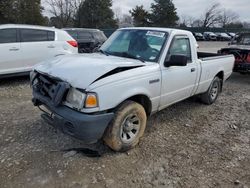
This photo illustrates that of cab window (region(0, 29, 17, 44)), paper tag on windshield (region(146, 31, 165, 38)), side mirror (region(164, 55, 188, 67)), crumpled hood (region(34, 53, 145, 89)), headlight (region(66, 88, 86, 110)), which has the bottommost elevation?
headlight (region(66, 88, 86, 110))

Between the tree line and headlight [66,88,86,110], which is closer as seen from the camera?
headlight [66,88,86,110]

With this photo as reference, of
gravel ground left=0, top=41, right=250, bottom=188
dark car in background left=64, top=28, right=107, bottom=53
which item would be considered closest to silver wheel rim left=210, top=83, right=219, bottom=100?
gravel ground left=0, top=41, right=250, bottom=188

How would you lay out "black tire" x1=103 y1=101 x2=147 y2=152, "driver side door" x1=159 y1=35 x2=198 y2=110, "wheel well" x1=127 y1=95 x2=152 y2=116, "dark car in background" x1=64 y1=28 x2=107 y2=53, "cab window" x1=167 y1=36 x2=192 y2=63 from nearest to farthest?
"black tire" x1=103 y1=101 x2=147 y2=152 < "wheel well" x1=127 y1=95 x2=152 y2=116 < "driver side door" x1=159 y1=35 x2=198 y2=110 < "cab window" x1=167 y1=36 x2=192 y2=63 < "dark car in background" x1=64 y1=28 x2=107 y2=53

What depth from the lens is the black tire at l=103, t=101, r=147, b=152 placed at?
3334mm

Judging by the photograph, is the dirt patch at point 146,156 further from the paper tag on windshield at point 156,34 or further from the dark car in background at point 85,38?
the dark car in background at point 85,38

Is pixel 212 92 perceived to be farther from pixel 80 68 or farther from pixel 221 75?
pixel 80 68

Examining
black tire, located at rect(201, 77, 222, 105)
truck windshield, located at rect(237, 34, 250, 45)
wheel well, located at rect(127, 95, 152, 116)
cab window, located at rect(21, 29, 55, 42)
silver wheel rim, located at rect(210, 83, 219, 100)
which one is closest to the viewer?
wheel well, located at rect(127, 95, 152, 116)

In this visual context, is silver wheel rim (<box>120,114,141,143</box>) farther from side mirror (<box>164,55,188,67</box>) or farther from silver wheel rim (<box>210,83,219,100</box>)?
silver wheel rim (<box>210,83,219,100</box>)

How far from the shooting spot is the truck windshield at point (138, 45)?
4062 mm

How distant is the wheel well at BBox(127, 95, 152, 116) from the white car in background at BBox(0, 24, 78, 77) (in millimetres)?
4609

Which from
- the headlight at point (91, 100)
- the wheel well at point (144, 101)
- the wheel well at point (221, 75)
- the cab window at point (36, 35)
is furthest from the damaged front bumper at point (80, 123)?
the cab window at point (36, 35)

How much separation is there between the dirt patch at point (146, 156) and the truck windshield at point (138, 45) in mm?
1362

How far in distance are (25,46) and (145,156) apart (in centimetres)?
517

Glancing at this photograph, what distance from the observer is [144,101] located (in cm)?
387
